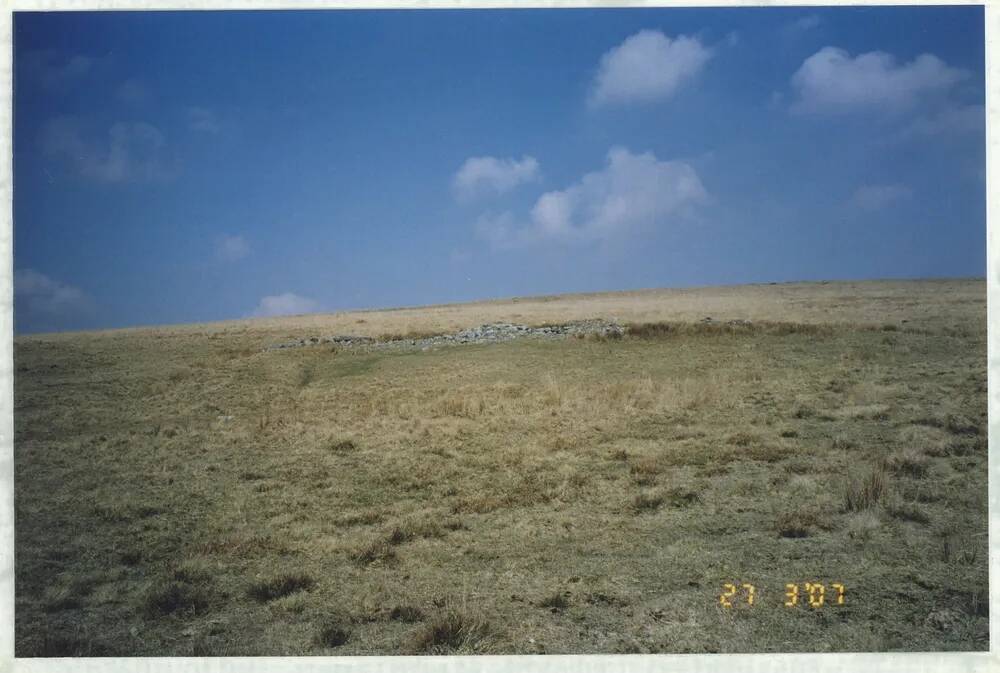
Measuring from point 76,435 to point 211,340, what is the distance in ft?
18.6

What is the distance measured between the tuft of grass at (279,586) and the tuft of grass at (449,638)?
122 cm

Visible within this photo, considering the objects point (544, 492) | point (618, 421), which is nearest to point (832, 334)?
point (618, 421)

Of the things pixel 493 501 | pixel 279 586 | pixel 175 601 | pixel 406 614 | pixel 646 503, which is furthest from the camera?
pixel 493 501

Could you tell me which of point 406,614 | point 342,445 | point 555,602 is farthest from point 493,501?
point 342,445

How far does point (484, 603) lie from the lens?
5344 millimetres

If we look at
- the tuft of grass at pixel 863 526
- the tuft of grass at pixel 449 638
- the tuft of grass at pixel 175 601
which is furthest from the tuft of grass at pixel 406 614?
the tuft of grass at pixel 863 526

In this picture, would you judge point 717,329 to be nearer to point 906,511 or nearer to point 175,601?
point 906,511

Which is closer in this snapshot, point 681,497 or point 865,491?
point 865,491

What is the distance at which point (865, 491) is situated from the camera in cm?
674
